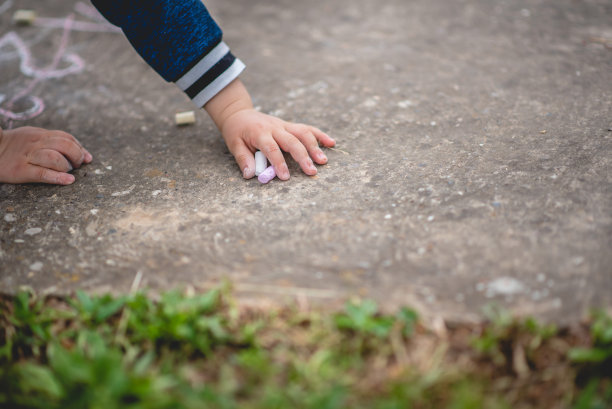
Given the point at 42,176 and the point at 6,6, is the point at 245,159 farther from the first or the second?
the point at 6,6

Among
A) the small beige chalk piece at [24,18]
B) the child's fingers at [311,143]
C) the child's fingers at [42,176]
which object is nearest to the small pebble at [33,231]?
the child's fingers at [42,176]

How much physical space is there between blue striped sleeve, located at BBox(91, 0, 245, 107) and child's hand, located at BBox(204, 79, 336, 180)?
6 cm

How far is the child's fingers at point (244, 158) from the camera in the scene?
5.05 ft

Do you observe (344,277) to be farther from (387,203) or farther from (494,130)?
(494,130)

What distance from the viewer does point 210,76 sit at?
1.63m

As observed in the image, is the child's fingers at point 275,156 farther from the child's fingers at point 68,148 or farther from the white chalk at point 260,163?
the child's fingers at point 68,148

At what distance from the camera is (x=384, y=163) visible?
1.57 m

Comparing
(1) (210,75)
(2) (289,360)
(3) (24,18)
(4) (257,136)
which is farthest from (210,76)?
(3) (24,18)

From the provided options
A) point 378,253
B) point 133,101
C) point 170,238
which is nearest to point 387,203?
point 378,253

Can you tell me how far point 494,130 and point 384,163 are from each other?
47 cm

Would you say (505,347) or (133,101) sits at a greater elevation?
(133,101)

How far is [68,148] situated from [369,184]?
3.52ft

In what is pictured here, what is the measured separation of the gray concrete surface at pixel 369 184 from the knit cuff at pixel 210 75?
21 centimetres

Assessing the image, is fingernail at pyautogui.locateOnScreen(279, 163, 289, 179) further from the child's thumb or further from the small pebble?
the small pebble
